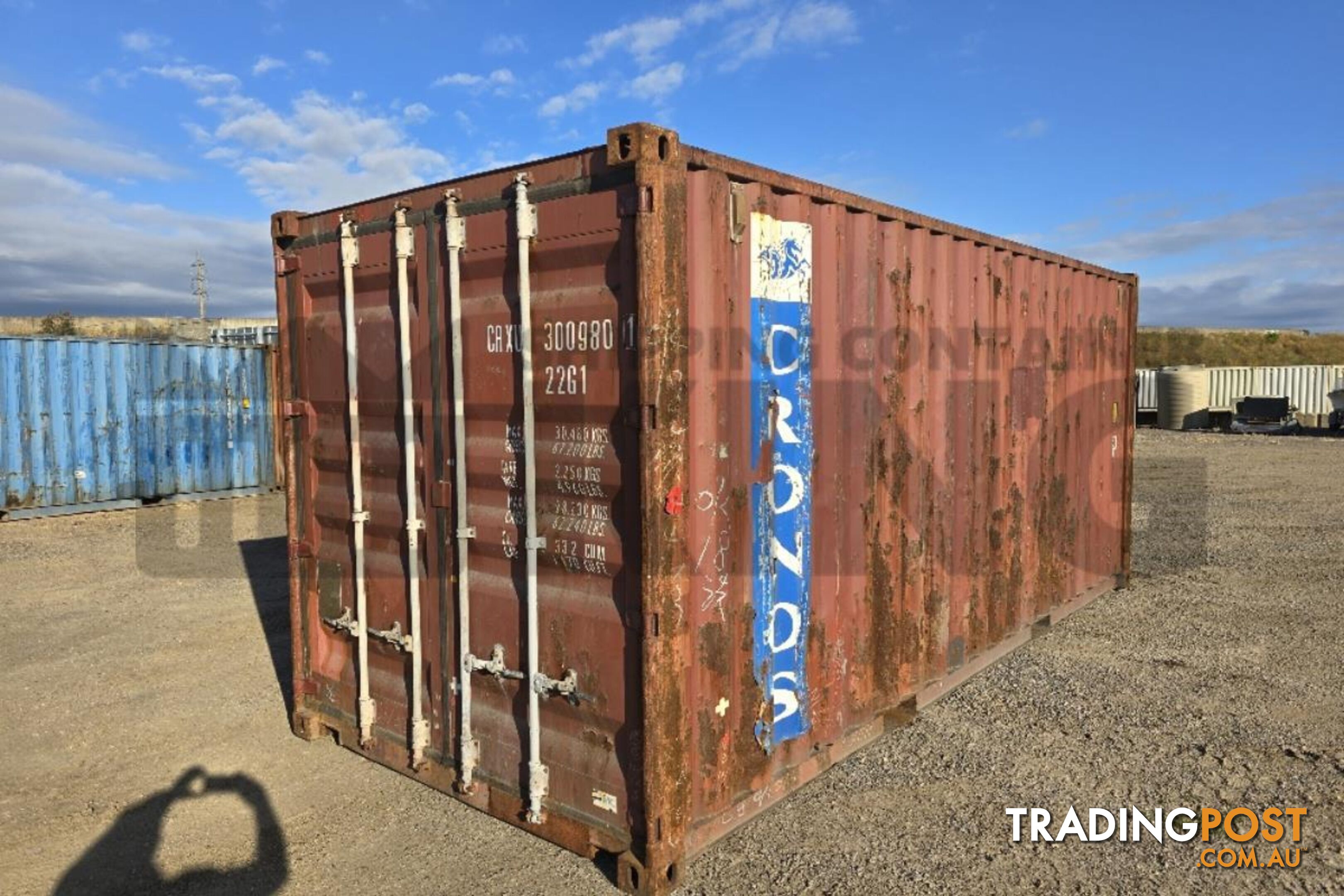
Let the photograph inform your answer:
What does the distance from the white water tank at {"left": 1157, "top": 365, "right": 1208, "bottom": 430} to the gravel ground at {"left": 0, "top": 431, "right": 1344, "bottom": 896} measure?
88.0 ft

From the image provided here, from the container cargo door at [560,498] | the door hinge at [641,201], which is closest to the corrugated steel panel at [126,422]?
the container cargo door at [560,498]

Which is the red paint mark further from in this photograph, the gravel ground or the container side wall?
the gravel ground

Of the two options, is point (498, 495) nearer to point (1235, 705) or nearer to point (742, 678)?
point (742, 678)

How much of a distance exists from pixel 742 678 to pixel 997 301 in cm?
369

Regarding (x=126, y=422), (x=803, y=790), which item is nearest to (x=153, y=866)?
(x=803, y=790)

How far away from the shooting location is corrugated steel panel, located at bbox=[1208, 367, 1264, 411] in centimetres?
3384

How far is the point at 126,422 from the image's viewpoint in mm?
14586

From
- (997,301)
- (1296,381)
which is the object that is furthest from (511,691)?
(1296,381)

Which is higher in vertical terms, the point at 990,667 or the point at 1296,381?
the point at 1296,381

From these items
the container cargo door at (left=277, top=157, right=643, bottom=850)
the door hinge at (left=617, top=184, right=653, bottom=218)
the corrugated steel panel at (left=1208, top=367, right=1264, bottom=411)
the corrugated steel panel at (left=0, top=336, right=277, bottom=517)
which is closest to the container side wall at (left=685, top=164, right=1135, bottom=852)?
the door hinge at (left=617, top=184, right=653, bottom=218)

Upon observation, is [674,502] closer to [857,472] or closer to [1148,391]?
[857,472]

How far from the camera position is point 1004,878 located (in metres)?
3.69

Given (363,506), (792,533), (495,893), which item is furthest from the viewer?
(363,506)

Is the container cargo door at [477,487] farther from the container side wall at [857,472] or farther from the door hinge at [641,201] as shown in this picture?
the container side wall at [857,472]
